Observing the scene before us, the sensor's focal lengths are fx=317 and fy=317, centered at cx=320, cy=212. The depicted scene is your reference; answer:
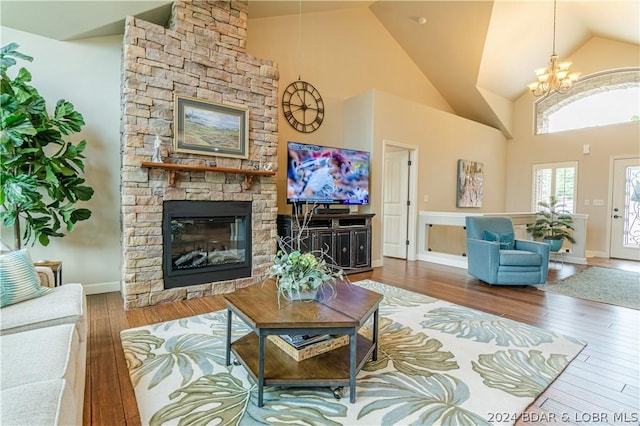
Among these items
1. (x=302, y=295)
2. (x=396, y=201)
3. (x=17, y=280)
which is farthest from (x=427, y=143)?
(x=17, y=280)

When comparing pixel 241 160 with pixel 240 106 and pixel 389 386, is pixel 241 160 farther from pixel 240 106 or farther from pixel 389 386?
pixel 389 386

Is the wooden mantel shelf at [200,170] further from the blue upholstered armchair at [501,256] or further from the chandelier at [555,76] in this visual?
the chandelier at [555,76]

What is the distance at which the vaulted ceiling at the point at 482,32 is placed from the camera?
17.0 feet

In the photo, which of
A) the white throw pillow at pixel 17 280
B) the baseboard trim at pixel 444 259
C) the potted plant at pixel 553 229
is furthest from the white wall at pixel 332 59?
the potted plant at pixel 553 229

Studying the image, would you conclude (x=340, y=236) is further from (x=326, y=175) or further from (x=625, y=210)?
(x=625, y=210)

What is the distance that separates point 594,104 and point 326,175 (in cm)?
651

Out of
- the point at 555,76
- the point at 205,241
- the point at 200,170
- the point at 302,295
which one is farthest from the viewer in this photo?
the point at 555,76

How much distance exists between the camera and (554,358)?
2328mm

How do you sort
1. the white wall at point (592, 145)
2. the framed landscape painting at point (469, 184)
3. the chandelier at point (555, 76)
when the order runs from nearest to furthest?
1. the chandelier at point (555, 76)
2. the white wall at point (592, 145)
3. the framed landscape painting at point (469, 184)

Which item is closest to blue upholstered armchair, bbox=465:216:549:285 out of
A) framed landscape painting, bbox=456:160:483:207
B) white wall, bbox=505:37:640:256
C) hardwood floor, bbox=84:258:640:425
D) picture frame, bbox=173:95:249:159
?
hardwood floor, bbox=84:258:640:425

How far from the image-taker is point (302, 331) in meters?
1.74

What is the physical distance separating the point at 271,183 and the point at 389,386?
9.75 feet

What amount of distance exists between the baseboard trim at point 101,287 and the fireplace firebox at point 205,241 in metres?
0.86

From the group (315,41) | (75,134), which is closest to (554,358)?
(75,134)
